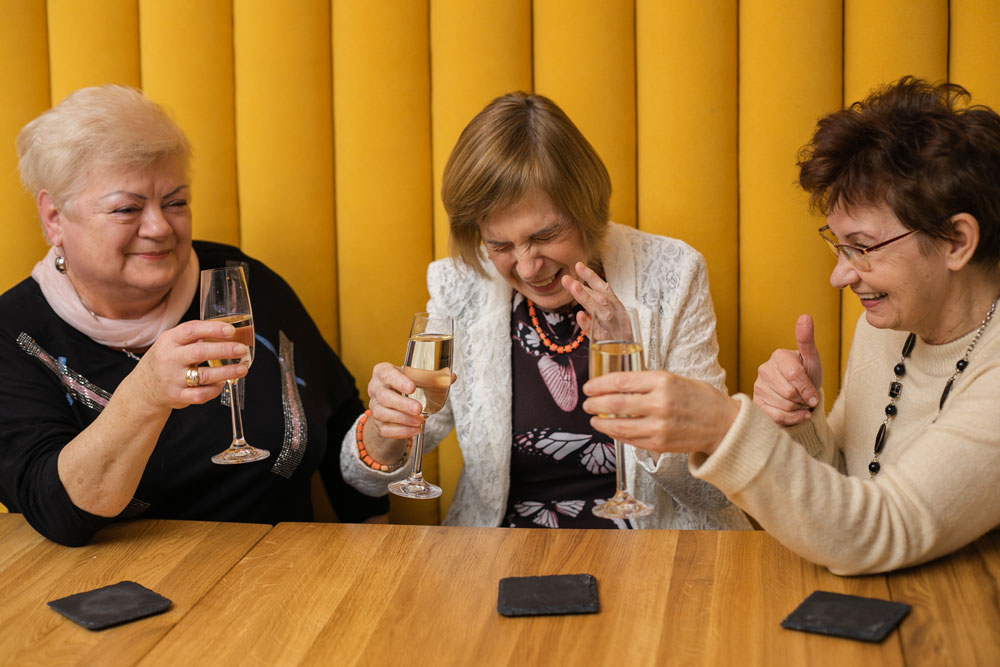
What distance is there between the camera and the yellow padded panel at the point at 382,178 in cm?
214

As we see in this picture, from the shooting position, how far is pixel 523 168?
5.63 feet

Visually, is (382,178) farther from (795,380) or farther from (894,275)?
(894,275)

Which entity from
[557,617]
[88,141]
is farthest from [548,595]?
[88,141]

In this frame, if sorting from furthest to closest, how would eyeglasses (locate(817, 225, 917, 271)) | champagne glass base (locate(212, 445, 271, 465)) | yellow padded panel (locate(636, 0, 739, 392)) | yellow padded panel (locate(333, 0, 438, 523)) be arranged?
yellow padded panel (locate(333, 0, 438, 523)), yellow padded panel (locate(636, 0, 739, 392)), champagne glass base (locate(212, 445, 271, 465)), eyeglasses (locate(817, 225, 917, 271))

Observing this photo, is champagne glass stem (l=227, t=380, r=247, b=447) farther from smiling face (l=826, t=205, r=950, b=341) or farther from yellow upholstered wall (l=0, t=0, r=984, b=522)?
smiling face (l=826, t=205, r=950, b=341)

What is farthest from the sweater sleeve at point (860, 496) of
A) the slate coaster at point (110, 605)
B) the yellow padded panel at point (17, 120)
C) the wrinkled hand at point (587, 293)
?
the yellow padded panel at point (17, 120)

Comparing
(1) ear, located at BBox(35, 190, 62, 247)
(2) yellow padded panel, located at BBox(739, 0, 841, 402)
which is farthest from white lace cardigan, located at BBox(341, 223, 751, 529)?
(1) ear, located at BBox(35, 190, 62, 247)

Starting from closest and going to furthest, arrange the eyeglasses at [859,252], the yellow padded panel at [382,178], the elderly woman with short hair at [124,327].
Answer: the eyeglasses at [859,252] < the elderly woman with short hair at [124,327] < the yellow padded panel at [382,178]

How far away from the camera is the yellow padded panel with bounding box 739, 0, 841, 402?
6.57ft

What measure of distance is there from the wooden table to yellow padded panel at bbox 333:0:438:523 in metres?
0.87

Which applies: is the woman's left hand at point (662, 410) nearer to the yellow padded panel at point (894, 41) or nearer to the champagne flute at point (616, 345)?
the champagne flute at point (616, 345)

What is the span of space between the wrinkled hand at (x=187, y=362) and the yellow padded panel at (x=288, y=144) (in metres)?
0.84

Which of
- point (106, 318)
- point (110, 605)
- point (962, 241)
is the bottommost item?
point (110, 605)

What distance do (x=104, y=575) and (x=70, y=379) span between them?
21.1 inches
